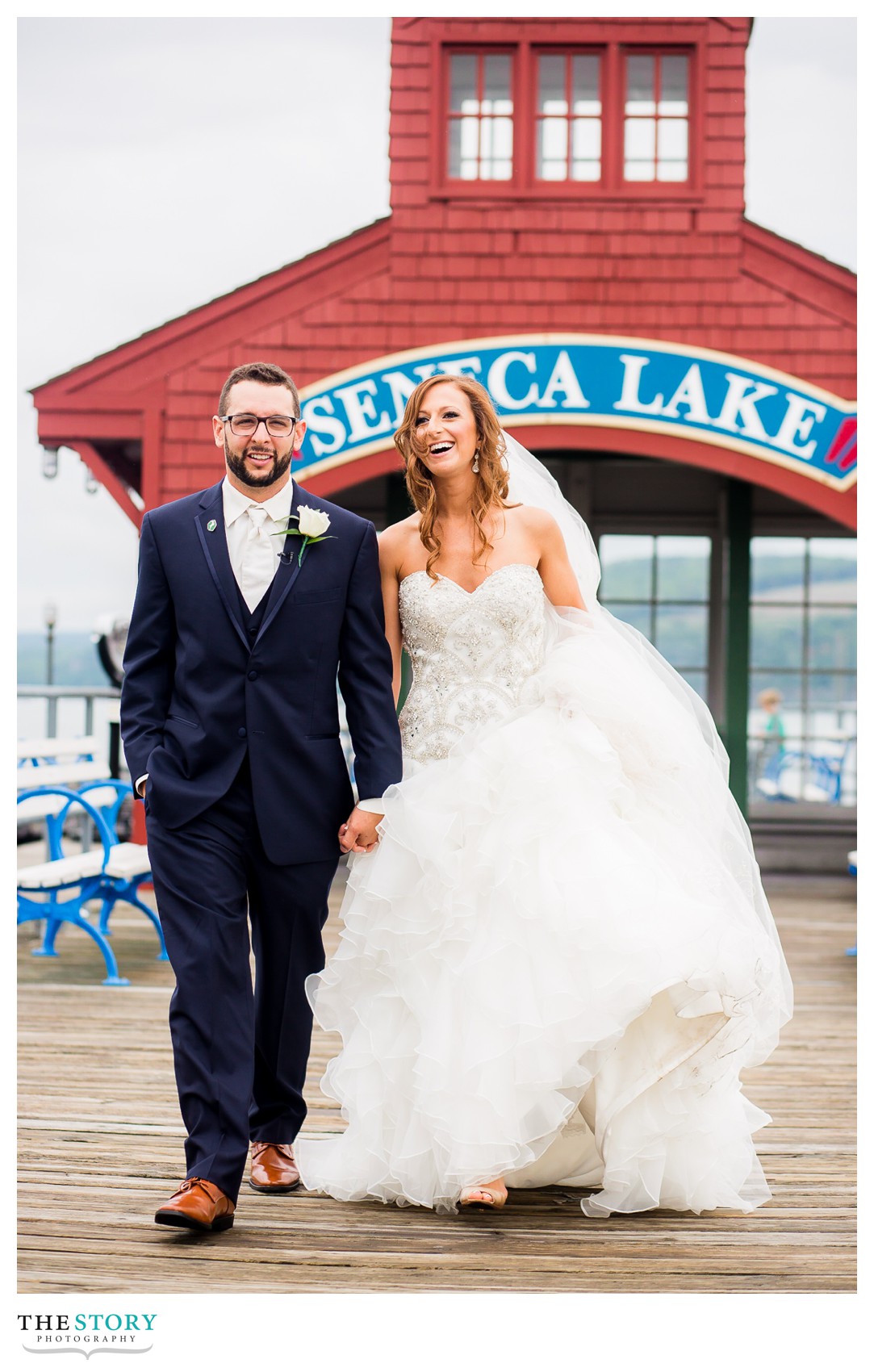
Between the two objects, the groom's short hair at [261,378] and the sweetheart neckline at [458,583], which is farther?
the sweetheart neckline at [458,583]

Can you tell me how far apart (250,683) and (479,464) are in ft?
2.86

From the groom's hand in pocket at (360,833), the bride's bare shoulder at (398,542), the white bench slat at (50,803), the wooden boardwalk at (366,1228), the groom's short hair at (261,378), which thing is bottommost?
the wooden boardwalk at (366,1228)

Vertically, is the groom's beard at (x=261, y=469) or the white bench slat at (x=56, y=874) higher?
the groom's beard at (x=261, y=469)

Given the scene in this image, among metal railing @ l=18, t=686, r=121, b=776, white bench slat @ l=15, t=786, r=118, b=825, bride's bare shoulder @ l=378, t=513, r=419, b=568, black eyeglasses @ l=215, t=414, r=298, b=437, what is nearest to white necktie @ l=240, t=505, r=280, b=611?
black eyeglasses @ l=215, t=414, r=298, b=437

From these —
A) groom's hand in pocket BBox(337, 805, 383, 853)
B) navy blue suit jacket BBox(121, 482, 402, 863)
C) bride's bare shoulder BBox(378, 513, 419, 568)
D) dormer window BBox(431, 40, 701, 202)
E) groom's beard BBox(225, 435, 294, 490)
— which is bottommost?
groom's hand in pocket BBox(337, 805, 383, 853)

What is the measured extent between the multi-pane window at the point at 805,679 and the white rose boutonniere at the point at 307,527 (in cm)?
792

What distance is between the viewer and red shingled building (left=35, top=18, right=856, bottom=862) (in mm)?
8305

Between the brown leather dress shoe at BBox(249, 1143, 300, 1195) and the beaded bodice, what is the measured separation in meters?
1.06

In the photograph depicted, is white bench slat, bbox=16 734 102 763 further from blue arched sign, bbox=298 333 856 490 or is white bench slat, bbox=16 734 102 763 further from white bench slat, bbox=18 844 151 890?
blue arched sign, bbox=298 333 856 490

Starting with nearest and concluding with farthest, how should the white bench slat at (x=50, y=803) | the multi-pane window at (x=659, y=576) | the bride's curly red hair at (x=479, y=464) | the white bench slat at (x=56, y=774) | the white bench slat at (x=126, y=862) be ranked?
the bride's curly red hair at (x=479, y=464) < the white bench slat at (x=126, y=862) < the white bench slat at (x=56, y=774) < the white bench slat at (x=50, y=803) < the multi-pane window at (x=659, y=576)

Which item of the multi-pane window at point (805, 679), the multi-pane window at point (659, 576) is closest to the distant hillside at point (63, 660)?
the multi-pane window at point (659, 576)

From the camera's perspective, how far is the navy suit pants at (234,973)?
2.92 m

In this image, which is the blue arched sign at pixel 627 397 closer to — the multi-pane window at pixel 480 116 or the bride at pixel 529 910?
the multi-pane window at pixel 480 116
